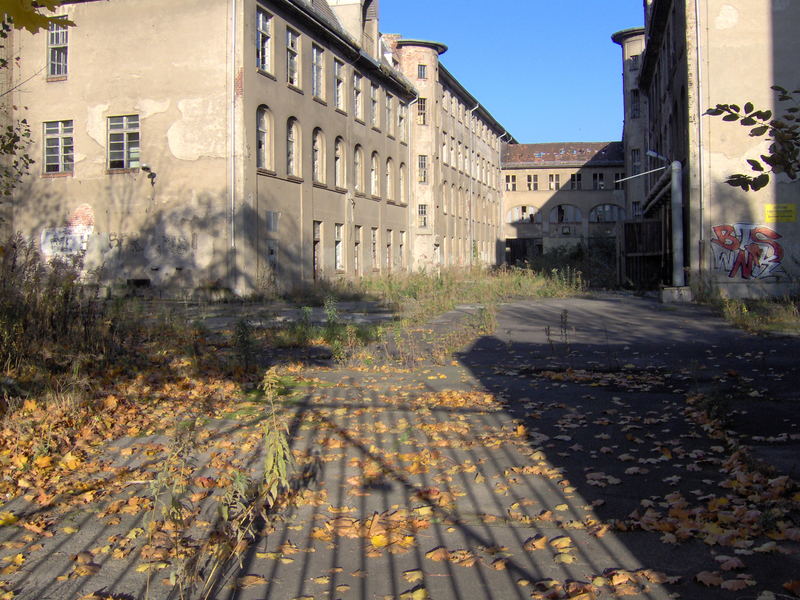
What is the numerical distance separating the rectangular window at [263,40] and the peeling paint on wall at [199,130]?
90.6 inches

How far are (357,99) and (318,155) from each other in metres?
5.62

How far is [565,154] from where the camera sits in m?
74.2

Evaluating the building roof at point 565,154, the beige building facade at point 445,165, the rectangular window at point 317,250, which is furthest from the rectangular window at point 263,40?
the building roof at point 565,154

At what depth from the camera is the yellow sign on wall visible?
22156mm

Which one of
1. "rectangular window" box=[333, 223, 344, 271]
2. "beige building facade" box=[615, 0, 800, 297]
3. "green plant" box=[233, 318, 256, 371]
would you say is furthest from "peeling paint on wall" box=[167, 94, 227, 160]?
"green plant" box=[233, 318, 256, 371]

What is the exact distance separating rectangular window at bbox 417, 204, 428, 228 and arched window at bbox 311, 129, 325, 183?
16.2 metres

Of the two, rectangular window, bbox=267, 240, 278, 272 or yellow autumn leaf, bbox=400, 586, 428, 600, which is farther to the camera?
rectangular window, bbox=267, 240, 278, 272

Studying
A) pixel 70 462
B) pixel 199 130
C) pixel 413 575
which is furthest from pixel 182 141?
pixel 413 575

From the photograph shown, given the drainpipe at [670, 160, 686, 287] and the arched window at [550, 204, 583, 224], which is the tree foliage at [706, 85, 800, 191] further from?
the arched window at [550, 204, 583, 224]

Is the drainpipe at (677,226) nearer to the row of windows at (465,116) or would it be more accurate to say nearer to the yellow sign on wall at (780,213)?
the yellow sign on wall at (780,213)

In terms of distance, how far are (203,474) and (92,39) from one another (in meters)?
24.9

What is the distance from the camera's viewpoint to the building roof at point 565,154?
7212 cm

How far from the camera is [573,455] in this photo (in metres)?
6.03

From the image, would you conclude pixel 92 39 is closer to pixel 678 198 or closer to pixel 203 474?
pixel 678 198
